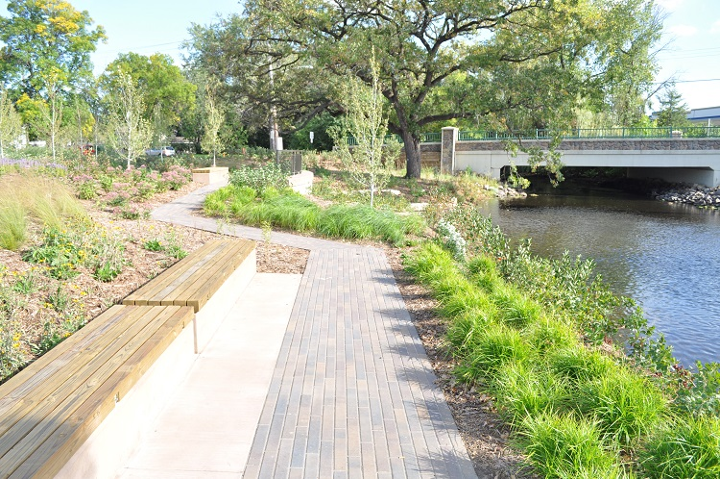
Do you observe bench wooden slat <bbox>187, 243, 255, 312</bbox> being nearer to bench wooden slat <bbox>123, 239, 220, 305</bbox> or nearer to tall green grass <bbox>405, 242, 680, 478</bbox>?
bench wooden slat <bbox>123, 239, 220, 305</bbox>

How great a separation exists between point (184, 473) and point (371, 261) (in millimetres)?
6603

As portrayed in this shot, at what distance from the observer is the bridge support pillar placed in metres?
33.9

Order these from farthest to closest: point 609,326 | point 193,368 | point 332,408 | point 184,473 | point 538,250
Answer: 1. point 538,250
2. point 609,326
3. point 193,368
4. point 332,408
5. point 184,473

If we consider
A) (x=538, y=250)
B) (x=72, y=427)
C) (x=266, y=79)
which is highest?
(x=266, y=79)

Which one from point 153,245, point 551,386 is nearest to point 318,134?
point 153,245

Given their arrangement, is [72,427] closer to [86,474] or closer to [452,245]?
[86,474]

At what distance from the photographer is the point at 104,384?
11.4 feet

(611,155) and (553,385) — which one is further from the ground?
(611,155)

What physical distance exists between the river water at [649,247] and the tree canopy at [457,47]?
14.8ft

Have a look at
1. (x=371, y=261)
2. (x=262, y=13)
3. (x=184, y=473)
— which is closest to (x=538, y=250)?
(x=371, y=261)

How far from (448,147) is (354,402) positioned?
31.3 meters

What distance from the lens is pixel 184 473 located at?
10.6ft

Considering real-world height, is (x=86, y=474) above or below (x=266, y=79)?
below

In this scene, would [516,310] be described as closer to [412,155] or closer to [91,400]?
[91,400]
